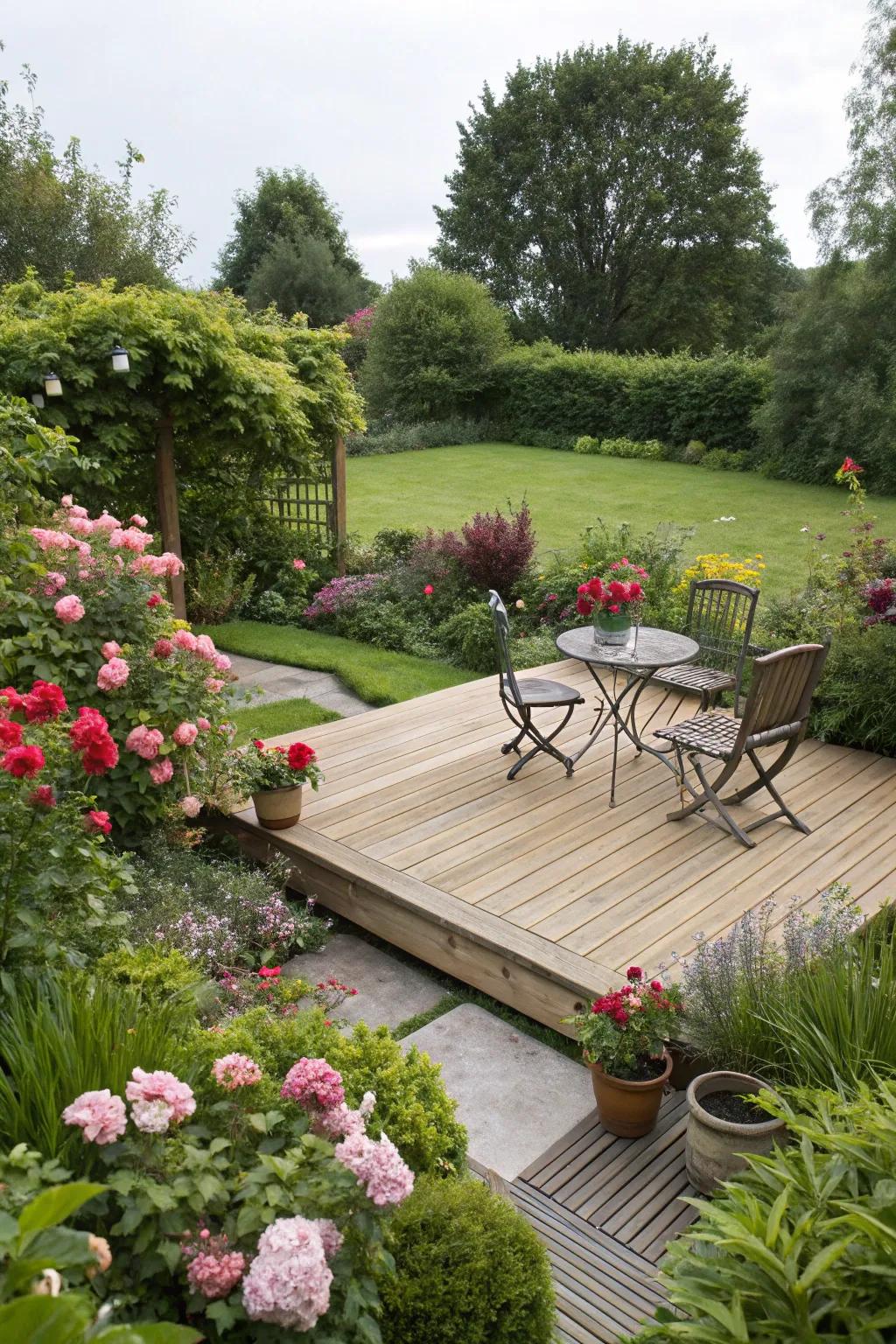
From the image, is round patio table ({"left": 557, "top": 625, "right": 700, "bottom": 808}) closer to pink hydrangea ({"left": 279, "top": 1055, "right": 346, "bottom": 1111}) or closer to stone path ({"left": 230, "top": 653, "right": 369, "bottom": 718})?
stone path ({"left": 230, "top": 653, "right": 369, "bottom": 718})

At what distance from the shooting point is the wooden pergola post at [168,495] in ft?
25.1

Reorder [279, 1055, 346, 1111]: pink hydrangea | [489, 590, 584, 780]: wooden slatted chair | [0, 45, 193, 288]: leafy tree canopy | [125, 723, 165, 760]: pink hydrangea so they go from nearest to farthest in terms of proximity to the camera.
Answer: [279, 1055, 346, 1111]: pink hydrangea < [125, 723, 165, 760]: pink hydrangea < [489, 590, 584, 780]: wooden slatted chair < [0, 45, 193, 288]: leafy tree canopy

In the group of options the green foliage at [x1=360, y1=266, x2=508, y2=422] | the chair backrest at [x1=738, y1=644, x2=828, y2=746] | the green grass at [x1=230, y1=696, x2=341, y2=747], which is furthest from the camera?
the green foliage at [x1=360, y1=266, x2=508, y2=422]

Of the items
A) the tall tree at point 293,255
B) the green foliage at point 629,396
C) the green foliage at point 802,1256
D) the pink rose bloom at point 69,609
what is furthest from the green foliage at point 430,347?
the green foliage at point 802,1256

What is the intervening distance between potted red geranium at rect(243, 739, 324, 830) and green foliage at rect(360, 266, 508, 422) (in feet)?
56.7

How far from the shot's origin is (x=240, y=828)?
14.6ft

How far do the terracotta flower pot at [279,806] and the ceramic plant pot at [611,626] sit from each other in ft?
5.54

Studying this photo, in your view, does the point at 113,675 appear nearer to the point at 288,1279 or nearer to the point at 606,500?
the point at 288,1279

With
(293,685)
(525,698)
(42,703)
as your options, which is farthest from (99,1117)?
(293,685)

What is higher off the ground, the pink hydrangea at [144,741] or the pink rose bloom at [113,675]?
the pink rose bloom at [113,675]

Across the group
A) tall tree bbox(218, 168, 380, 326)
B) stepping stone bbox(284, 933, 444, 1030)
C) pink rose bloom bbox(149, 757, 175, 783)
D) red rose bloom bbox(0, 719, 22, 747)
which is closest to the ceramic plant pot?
stepping stone bbox(284, 933, 444, 1030)

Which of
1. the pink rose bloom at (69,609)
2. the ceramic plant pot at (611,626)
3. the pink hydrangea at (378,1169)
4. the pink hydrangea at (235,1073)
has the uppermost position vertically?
the pink rose bloom at (69,609)

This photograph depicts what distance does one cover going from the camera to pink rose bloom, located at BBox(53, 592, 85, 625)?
3614mm

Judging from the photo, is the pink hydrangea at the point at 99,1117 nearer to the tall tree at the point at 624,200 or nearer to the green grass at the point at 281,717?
the green grass at the point at 281,717
